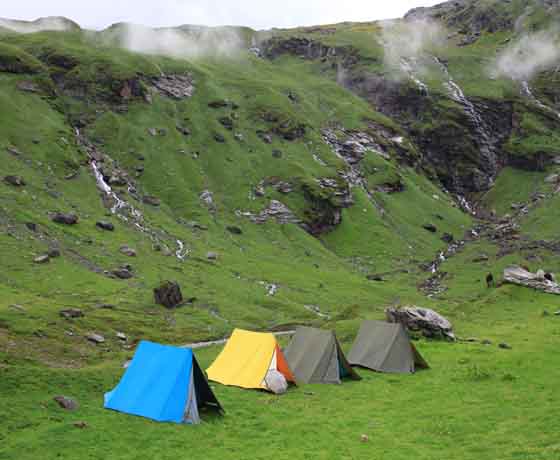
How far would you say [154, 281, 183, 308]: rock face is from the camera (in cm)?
8478

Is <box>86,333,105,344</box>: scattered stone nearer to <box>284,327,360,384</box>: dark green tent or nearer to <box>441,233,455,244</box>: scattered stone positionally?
<box>284,327,360,384</box>: dark green tent

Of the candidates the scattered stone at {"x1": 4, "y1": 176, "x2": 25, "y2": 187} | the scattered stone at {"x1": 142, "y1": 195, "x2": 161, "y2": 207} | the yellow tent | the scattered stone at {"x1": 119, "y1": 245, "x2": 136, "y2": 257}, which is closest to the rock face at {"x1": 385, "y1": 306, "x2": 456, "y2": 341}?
the yellow tent

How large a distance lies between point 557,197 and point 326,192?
277ft

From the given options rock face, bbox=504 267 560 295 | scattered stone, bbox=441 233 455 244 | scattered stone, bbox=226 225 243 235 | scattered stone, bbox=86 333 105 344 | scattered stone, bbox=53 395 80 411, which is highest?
scattered stone, bbox=53 395 80 411

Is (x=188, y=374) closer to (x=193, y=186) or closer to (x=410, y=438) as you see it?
(x=410, y=438)

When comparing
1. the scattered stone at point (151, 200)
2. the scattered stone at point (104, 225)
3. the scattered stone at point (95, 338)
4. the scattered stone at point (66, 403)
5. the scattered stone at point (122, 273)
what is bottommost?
the scattered stone at point (122, 273)

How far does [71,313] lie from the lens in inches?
2539

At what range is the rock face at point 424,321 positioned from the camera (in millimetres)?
54281

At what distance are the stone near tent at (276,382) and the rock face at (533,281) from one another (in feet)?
182

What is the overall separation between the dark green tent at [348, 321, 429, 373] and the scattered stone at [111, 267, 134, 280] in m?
61.8

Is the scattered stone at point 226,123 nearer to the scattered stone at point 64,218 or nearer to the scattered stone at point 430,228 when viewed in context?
the scattered stone at point 430,228

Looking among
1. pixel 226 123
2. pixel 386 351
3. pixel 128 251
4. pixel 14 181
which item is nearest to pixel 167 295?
pixel 128 251

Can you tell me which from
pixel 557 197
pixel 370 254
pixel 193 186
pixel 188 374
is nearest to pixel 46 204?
pixel 193 186

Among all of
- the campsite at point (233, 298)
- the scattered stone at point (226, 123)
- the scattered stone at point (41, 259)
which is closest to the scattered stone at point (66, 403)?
the campsite at point (233, 298)
